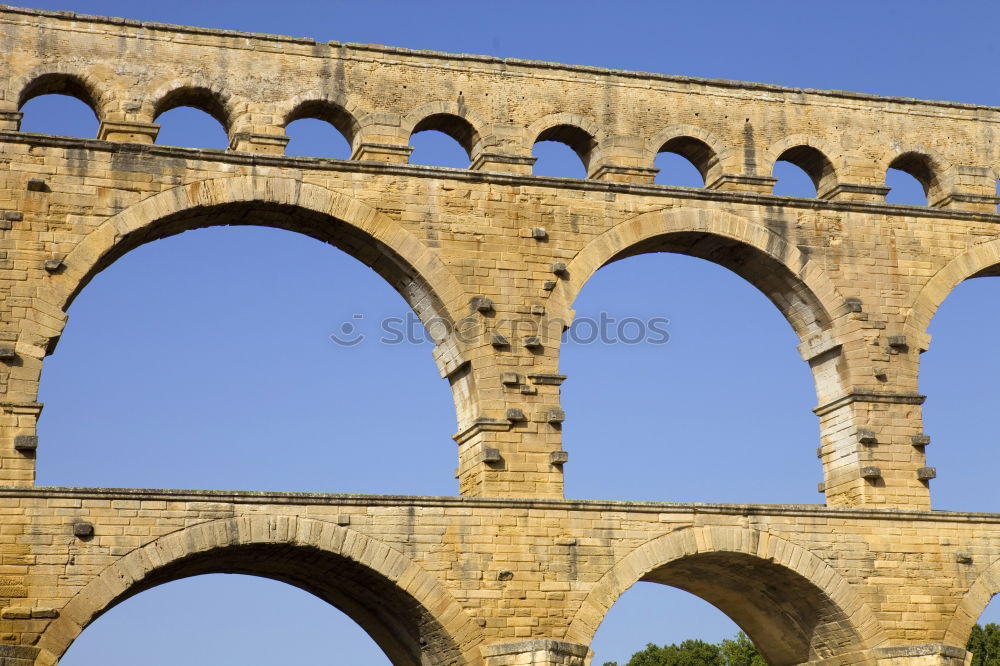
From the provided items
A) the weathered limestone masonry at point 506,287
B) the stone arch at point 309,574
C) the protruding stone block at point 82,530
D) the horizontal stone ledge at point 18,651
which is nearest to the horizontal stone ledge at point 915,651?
the weathered limestone masonry at point 506,287

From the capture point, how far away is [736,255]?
2253 cm

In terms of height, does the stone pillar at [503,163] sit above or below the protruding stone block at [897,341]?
above

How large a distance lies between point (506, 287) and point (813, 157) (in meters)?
5.22

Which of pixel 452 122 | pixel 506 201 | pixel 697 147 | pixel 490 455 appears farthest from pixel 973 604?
pixel 452 122

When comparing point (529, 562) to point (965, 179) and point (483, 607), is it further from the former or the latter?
point (965, 179)

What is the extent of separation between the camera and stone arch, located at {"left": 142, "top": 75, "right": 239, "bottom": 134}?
2069 cm

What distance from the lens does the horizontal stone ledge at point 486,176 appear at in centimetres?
2016

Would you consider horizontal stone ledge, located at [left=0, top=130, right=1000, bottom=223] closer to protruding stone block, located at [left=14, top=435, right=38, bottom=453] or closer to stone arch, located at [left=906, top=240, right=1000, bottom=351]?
stone arch, located at [left=906, top=240, right=1000, bottom=351]

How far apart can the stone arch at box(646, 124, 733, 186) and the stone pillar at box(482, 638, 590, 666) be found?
268 inches

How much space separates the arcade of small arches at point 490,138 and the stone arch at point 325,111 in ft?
0.04

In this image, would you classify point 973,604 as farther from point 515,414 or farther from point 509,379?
point 509,379

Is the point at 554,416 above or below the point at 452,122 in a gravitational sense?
below

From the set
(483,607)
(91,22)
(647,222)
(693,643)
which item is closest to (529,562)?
(483,607)

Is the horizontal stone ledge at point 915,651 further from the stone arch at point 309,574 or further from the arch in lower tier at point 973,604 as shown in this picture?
the stone arch at point 309,574
